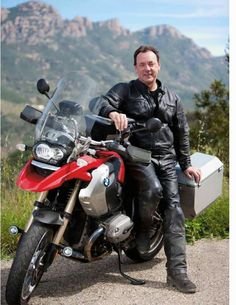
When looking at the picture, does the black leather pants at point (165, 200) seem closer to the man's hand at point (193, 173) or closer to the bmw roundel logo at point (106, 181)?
the man's hand at point (193, 173)

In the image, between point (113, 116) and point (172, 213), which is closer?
point (113, 116)

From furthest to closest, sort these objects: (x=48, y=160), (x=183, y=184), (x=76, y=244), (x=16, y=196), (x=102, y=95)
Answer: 1. (x=16, y=196)
2. (x=183, y=184)
3. (x=102, y=95)
4. (x=76, y=244)
5. (x=48, y=160)

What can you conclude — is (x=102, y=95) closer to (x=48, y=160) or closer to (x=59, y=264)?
(x=48, y=160)

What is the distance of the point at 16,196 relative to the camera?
22.2ft

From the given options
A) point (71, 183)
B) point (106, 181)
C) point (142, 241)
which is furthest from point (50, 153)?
point (142, 241)

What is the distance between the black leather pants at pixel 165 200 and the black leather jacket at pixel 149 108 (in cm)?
13

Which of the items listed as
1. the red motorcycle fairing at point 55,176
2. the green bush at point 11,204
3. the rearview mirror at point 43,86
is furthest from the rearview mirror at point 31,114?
the green bush at point 11,204

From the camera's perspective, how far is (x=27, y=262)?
3.48 m

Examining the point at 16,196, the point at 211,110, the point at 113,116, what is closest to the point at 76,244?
the point at 113,116

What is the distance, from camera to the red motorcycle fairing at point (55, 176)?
11.4 ft

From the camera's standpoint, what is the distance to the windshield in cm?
366

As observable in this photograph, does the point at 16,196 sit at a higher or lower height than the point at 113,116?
lower

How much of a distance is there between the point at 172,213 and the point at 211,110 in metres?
10.8

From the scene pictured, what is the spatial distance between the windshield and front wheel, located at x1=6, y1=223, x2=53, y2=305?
585 millimetres
